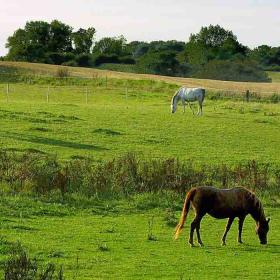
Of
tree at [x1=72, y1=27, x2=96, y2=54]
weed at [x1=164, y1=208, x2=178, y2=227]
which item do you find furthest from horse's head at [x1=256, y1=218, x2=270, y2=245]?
tree at [x1=72, y1=27, x2=96, y2=54]

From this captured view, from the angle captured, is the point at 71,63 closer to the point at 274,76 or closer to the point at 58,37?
the point at 58,37

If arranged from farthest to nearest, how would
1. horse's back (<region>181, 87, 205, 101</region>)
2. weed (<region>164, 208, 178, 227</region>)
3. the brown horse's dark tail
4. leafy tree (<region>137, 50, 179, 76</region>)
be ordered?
leafy tree (<region>137, 50, 179, 76</region>) → horse's back (<region>181, 87, 205, 101</region>) → weed (<region>164, 208, 178, 227</region>) → the brown horse's dark tail

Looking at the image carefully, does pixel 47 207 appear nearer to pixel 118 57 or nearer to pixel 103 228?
pixel 103 228

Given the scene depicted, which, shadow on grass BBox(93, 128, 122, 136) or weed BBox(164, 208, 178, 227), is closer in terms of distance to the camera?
weed BBox(164, 208, 178, 227)

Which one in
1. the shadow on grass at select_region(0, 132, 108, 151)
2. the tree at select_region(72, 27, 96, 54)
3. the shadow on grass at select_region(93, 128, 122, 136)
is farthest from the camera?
the tree at select_region(72, 27, 96, 54)

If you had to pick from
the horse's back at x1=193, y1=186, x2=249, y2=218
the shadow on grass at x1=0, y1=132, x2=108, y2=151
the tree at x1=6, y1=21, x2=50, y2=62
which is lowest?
the shadow on grass at x1=0, y1=132, x2=108, y2=151

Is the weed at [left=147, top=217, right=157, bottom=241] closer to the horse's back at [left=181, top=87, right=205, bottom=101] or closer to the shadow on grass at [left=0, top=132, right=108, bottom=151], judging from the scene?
the shadow on grass at [left=0, top=132, right=108, bottom=151]

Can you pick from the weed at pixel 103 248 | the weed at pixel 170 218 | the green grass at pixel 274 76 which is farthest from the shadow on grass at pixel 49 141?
the green grass at pixel 274 76

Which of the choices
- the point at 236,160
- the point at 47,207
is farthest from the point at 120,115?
the point at 47,207

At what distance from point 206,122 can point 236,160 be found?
1210 cm

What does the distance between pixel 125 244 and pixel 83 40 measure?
121 m

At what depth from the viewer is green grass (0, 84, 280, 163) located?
32875mm

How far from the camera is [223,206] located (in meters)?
17.4

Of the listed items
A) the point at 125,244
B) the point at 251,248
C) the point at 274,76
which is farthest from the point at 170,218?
the point at 274,76
